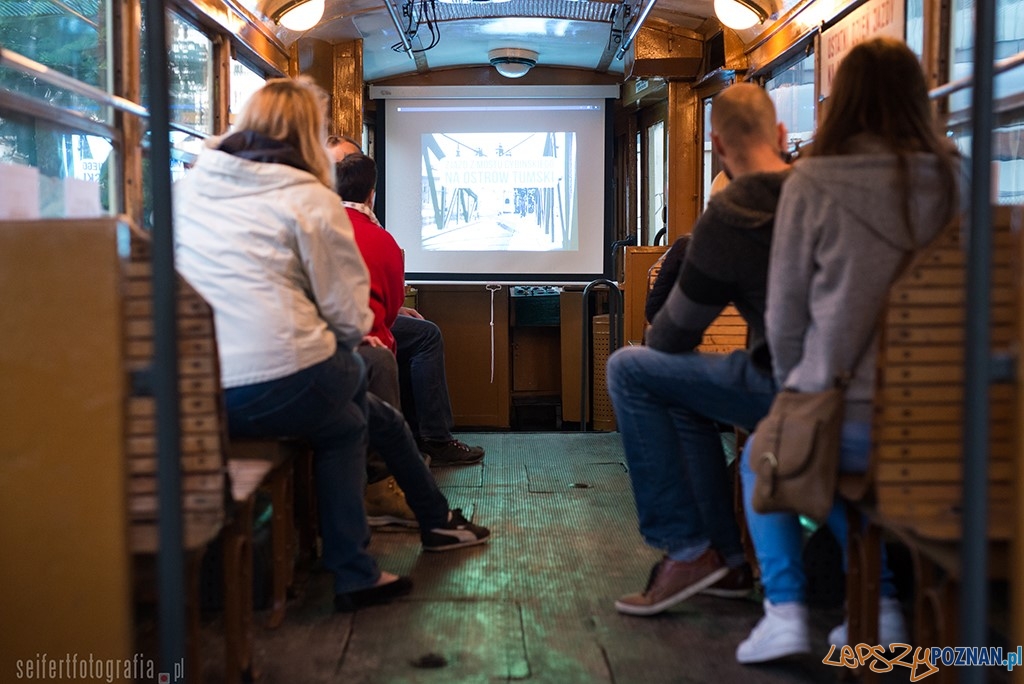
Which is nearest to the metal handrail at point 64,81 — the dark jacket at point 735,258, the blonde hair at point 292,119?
the blonde hair at point 292,119

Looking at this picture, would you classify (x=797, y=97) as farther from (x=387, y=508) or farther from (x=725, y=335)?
(x=387, y=508)

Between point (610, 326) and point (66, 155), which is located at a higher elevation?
point (66, 155)

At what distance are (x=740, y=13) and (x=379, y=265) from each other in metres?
2.35

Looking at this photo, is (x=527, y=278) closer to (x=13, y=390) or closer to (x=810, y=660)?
(x=810, y=660)

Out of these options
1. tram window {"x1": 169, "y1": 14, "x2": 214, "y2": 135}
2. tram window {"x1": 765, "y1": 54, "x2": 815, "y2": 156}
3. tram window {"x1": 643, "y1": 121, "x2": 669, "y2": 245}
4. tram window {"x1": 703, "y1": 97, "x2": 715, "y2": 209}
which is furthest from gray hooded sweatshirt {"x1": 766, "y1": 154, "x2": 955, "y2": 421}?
tram window {"x1": 643, "y1": 121, "x2": 669, "y2": 245}

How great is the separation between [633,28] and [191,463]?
4386mm

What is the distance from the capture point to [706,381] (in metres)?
2.29

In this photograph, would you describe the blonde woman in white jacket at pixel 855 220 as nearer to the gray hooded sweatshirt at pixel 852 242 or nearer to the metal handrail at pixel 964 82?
the gray hooded sweatshirt at pixel 852 242

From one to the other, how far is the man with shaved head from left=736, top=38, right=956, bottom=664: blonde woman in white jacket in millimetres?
189

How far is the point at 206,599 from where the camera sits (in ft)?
8.20

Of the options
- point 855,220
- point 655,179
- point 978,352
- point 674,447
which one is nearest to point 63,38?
point 674,447

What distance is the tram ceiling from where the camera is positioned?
5434 millimetres

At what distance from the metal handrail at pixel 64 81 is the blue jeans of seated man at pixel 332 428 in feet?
2.30

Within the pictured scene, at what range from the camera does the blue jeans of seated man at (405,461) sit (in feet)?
9.29
